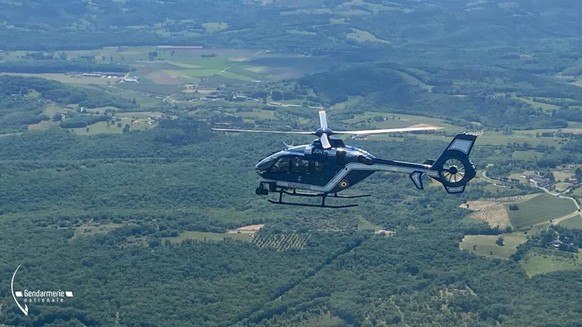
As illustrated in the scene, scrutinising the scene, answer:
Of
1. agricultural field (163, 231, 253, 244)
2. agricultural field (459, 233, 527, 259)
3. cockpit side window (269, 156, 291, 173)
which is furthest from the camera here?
agricultural field (163, 231, 253, 244)

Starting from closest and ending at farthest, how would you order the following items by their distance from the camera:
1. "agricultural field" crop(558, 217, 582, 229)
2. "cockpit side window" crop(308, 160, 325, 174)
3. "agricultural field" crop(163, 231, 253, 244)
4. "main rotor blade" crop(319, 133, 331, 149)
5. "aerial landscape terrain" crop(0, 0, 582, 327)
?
"main rotor blade" crop(319, 133, 331, 149) < "cockpit side window" crop(308, 160, 325, 174) < "aerial landscape terrain" crop(0, 0, 582, 327) < "agricultural field" crop(163, 231, 253, 244) < "agricultural field" crop(558, 217, 582, 229)

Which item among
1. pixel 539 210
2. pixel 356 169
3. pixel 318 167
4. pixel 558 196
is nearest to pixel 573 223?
pixel 539 210

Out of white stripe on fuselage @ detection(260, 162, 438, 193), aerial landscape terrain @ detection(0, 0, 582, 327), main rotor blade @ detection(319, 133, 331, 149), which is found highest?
main rotor blade @ detection(319, 133, 331, 149)

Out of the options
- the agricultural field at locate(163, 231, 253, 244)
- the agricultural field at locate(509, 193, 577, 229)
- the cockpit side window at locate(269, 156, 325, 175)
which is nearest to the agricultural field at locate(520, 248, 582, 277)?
the agricultural field at locate(509, 193, 577, 229)

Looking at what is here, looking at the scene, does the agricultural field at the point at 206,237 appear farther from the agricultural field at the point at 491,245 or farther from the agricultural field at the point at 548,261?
the agricultural field at the point at 548,261

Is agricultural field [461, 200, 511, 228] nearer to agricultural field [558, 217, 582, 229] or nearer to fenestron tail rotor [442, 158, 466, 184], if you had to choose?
agricultural field [558, 217, 582, 229]

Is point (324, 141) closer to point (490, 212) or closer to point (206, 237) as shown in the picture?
point (206, 237)

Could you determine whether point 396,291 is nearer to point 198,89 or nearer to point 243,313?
point 243,313
